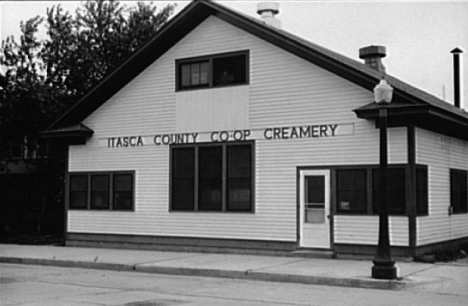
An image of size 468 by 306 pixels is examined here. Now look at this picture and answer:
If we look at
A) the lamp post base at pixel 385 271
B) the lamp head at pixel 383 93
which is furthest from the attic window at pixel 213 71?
the lamp post base at pixel 385 271

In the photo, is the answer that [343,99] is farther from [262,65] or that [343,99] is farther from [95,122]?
[95,122]

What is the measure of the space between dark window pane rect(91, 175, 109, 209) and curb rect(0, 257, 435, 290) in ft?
12.2

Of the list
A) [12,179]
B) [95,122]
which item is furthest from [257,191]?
[12,179]

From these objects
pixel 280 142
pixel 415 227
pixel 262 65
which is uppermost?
pixel 262 65

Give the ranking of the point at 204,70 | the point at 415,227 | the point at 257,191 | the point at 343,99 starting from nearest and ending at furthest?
the point at 415,227 < the point at 343,99 < the point at 257,191 < the point at 204,70

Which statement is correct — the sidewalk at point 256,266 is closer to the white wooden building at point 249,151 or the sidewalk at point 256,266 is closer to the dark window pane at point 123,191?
the white wooden building at point 249,151

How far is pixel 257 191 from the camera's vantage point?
19.8 metres

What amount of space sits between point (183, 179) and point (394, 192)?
264 inches

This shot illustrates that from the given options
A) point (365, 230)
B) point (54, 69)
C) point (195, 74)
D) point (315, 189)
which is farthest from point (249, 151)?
point (54, 69)

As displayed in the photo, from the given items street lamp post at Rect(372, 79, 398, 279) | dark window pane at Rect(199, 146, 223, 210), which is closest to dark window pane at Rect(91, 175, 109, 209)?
dark window pane at Rect(199, 146, 223, 210)

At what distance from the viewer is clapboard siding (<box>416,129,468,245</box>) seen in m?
18.0

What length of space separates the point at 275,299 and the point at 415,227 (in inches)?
257

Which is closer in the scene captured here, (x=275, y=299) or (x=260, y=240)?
A: (x=275, y=299)

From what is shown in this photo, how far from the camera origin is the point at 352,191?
18250mm
